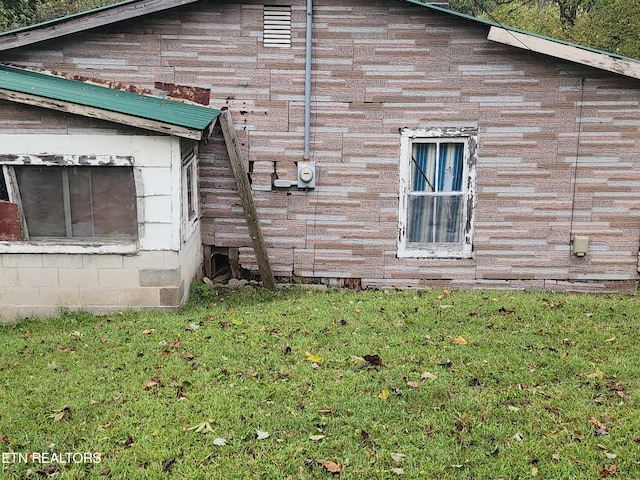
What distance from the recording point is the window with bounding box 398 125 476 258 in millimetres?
9734

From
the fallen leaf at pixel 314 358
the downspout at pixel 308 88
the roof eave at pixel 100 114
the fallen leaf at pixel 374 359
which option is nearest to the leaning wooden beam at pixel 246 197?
the downspout at pixel 308 88

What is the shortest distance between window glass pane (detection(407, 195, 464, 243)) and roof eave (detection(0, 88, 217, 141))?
12.2 ft

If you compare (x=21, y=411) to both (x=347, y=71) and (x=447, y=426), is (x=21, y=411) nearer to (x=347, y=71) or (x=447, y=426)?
(x=447, y=426)

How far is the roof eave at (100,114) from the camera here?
24.9 feet

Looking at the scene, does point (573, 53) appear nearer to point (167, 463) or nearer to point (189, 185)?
point (189, 185)

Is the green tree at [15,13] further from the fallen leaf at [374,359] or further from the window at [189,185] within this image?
the fallen leaf at [374,359]

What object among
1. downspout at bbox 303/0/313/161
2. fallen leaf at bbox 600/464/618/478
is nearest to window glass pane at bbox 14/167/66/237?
downspout at bbox 303/0/313/161

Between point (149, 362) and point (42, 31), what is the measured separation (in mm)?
5264

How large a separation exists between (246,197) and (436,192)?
2.90 meters

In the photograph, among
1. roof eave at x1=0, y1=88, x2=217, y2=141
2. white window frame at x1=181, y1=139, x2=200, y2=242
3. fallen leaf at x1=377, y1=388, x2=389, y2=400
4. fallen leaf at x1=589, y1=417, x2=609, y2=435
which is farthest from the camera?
white window frame at x1=181, y1=139, x2=200, y2=242

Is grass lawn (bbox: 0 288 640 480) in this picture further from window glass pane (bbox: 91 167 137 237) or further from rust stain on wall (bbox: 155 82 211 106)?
rust stain on wall (bbox: 155 82 211 106)

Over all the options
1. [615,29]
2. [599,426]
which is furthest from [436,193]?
[615,29]

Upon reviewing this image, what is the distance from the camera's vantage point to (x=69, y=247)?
8.15 metres

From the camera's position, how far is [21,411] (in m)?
5.49
